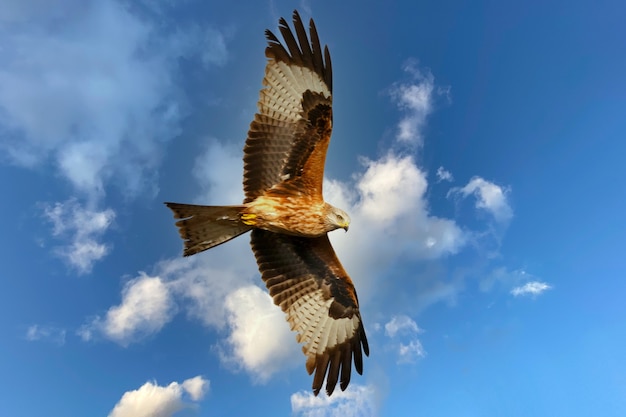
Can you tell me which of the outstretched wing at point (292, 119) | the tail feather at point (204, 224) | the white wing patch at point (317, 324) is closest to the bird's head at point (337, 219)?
the outstretched wing at point (292, 119)

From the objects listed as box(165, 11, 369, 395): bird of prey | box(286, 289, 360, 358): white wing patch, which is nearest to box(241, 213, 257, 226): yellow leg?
box(165, 11, 369, 395): bird of prey

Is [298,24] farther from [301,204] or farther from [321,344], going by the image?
[321,344]

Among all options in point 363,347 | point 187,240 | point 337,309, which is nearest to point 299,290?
point 337,309

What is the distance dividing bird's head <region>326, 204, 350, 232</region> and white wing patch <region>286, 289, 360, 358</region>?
1763mm

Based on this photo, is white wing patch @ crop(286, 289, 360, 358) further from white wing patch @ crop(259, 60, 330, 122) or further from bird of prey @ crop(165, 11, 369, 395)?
white wing patch @ crop(259, 60, 330, 122)

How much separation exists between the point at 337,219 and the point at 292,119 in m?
1.77

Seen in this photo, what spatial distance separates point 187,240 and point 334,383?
3.56 meters

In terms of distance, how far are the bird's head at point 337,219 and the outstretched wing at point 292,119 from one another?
2.09 ft

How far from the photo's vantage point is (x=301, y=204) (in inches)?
295

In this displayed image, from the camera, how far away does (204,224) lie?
7184mm

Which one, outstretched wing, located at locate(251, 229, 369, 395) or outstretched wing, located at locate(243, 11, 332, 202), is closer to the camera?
outstretched wing, located at locate(243, 11, 332, 202)


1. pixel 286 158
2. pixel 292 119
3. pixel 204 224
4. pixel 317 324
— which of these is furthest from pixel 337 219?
pixel 317 324

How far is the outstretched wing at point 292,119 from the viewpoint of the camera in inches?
291

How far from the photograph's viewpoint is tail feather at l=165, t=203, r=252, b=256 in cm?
701
